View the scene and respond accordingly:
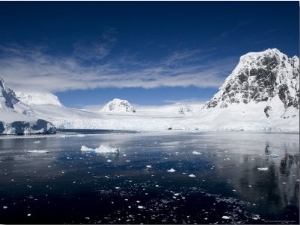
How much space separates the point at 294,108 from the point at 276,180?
254 feet

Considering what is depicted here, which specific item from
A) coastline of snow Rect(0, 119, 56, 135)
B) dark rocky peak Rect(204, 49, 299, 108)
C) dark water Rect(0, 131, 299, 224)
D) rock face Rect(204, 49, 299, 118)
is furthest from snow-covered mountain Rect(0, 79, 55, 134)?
dark rocky peak Rect(204, 49, 299, 108)

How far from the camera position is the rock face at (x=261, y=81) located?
357 ft

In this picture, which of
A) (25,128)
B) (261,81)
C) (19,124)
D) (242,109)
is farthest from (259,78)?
(19,124)

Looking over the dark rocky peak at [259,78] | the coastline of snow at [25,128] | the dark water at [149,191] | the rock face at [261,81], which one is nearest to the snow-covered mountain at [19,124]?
the coastline of snow at [25,128]

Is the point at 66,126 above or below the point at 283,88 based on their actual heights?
below

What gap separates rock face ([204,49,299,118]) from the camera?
109m

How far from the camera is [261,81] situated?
12325 cm

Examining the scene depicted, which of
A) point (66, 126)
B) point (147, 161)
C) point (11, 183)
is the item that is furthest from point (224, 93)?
point (11, 183)

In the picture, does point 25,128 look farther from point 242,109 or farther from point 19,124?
point 242,109

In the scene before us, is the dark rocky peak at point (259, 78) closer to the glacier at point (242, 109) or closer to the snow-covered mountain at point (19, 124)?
the glacier at point (242, 109)

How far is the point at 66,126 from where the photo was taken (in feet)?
340

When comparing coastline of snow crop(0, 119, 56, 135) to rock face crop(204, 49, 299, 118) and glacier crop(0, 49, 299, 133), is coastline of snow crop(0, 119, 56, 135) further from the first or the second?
rock face crop(204, 49, 299, 118)

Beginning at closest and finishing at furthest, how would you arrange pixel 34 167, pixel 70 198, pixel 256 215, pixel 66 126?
pixel 256 215 → pixel 70 198 → pixel 34 167 → pixel 66 126

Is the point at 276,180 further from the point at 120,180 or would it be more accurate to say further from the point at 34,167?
the point at 34,167
